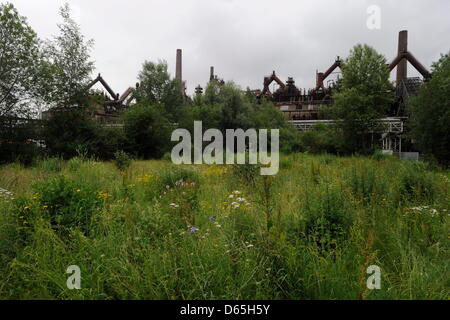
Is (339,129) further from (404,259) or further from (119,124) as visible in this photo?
(404,259)

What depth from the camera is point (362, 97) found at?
20.2 meters

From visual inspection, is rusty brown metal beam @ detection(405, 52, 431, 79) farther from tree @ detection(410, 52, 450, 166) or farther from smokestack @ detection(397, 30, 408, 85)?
tree @ detection(410, 52, 450, 166)

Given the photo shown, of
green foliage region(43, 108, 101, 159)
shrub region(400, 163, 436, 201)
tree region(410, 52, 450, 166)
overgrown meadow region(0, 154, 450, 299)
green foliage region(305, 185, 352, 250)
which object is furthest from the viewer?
tree region(410, 52, 450, 166)

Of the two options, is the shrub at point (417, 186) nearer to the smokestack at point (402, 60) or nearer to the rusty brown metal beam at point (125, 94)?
the smokestack at point (402, 60)

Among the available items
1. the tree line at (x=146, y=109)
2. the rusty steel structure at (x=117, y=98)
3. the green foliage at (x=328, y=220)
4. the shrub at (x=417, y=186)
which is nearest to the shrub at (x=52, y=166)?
the tree line at (x=146, y=109)

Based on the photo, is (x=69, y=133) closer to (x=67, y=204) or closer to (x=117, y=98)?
(x=67, y=204)

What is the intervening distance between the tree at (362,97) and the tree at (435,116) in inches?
126

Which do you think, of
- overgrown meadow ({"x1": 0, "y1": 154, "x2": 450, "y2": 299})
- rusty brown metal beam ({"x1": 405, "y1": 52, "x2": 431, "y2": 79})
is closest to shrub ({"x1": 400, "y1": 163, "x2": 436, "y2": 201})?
overgrown meadow ({"x1": 0, "y1": 154, "x2": 450, "y2": 299})

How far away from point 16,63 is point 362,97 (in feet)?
72.8

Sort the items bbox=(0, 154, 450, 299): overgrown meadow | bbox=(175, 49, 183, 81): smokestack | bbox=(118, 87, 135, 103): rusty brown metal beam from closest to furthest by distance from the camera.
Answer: bbox=(0, 154, 450, 299): overgrown meadow
bbox=(118, 87, 135, 103): rusty brown metal beam
bbox=(175, 49, 183, 81): smokestack

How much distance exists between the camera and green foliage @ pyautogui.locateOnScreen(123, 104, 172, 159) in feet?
53.9

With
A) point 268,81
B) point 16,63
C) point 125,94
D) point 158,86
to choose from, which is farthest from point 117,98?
point 16,63

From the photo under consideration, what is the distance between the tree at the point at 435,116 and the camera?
14.2 metres

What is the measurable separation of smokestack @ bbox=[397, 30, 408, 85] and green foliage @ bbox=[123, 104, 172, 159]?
27969mm
